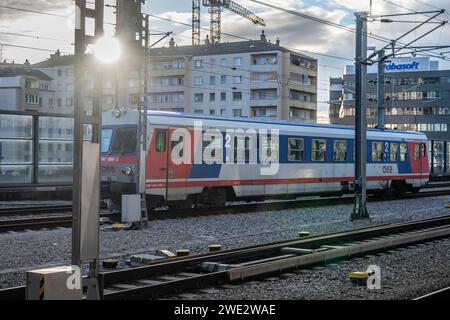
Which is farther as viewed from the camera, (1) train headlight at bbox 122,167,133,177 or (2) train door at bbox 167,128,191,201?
(2) train door at bbox 167,128,191,201

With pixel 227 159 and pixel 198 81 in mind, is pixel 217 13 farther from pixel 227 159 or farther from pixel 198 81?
pixel 227 159

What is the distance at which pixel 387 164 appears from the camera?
28062 mm

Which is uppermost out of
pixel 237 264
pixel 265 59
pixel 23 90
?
pixel 265 59

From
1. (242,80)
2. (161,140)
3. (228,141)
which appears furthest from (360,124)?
(242,80)

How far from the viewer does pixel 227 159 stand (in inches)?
816

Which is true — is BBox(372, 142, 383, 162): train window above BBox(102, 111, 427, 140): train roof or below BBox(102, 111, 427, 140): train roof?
below

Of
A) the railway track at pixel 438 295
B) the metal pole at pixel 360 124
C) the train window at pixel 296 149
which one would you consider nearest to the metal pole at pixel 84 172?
the railway track at pixel 438 295

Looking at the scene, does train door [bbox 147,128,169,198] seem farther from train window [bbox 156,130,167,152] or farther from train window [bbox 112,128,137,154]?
train window [bbox 112,128,137,154]

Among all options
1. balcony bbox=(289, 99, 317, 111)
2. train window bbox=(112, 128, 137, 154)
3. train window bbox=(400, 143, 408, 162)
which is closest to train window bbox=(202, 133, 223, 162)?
train window bbox=(112, 128, 137, 154)

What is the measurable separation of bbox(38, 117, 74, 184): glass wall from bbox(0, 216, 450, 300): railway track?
1459cm

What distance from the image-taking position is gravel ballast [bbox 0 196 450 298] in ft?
38.7

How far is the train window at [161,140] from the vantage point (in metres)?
18.8

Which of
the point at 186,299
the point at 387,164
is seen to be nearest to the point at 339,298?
the point at 186,299

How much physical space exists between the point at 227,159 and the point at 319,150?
512 centimetres
